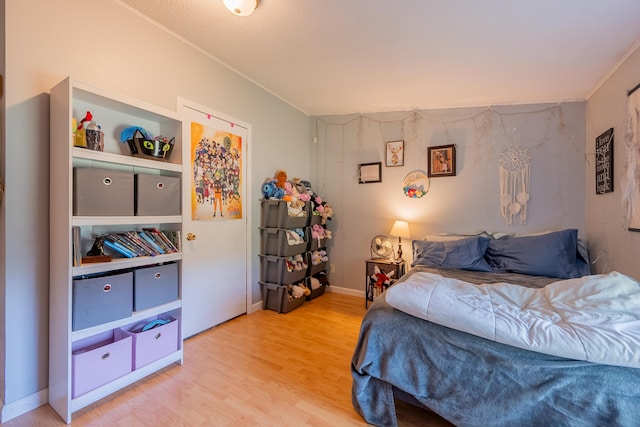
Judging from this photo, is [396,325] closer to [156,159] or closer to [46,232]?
[156,159]

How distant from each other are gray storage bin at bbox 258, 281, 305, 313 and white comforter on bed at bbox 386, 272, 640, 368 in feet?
5.67

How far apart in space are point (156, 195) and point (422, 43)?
2225 mm

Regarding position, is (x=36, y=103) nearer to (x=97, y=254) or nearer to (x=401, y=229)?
(x=97, y=254)

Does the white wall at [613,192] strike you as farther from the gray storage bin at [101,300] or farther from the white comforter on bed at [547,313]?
the gray storage bin at [101,300]

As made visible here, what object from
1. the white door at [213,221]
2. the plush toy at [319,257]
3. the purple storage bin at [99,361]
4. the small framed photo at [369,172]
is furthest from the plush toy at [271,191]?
the purple storage bin at [99,361]

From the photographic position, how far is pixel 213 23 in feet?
6.64

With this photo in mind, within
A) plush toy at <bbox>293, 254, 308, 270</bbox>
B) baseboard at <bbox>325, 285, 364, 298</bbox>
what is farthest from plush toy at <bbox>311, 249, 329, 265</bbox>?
baseboard at <bbox>325, 285, 364, 298</bbox>

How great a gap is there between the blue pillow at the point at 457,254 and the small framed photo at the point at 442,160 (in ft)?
2.93

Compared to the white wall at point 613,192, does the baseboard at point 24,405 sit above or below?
below

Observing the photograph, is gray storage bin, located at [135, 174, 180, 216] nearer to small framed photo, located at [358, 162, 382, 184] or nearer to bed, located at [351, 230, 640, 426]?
bed, located at [351, 230, 640, 426]

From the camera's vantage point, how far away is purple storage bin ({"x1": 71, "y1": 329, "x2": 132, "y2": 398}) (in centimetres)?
152

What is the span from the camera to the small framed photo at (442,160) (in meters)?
3.24

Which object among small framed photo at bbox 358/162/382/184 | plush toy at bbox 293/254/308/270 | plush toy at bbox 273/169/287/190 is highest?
small framed photo at bbox 358/162/382/184

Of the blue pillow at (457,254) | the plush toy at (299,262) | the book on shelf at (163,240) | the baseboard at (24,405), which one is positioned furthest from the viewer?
the plush toy at (299,262)
